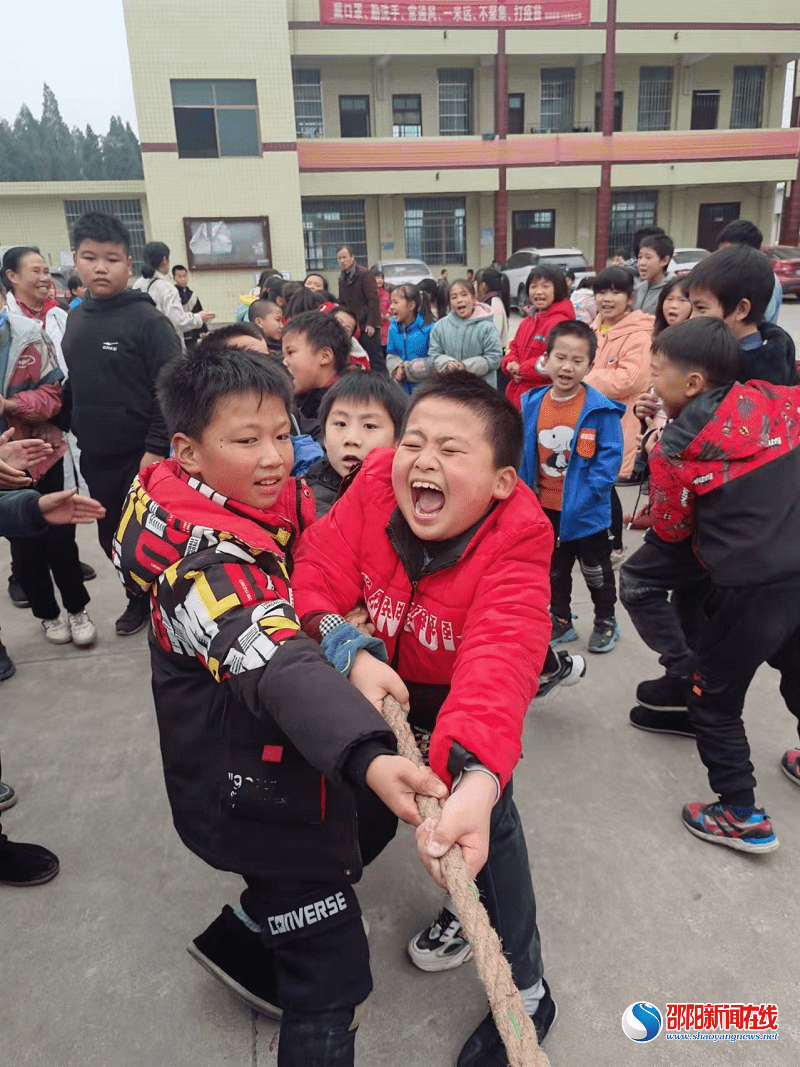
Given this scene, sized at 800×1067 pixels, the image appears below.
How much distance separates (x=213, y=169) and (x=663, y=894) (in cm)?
1871

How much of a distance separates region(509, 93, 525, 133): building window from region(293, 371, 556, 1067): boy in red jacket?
2362 centimetres

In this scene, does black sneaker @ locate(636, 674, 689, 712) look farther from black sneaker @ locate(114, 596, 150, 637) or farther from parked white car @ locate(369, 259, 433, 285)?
parked white car @ locate(369, 259, 433, 285)

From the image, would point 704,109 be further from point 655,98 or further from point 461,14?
point 461,14

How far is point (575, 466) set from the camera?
3008 millimetres

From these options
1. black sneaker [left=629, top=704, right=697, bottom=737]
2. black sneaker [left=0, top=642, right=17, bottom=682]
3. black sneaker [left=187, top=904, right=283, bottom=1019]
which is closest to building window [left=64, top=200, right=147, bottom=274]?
black sneaker [left=0, top=642, right=17, bottom=682]

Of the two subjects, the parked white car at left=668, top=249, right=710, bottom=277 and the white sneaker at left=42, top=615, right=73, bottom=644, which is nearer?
the white sneaker at left=42, top=615, right=73, bottom=644

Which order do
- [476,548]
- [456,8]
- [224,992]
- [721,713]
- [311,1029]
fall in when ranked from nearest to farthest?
[311,1029] < [476,548] < [224,992] < [721,713] < [456,8]

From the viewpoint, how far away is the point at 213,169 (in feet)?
56.3

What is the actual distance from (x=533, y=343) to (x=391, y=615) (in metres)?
3.37

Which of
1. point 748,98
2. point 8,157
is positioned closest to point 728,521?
point 748,98

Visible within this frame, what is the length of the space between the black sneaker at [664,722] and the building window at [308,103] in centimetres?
2150

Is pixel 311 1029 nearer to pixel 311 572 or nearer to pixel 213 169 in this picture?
pixel 311 572

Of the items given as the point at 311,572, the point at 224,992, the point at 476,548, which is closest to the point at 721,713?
the point at 476,548

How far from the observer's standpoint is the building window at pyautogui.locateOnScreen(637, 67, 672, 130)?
71.2 feet
